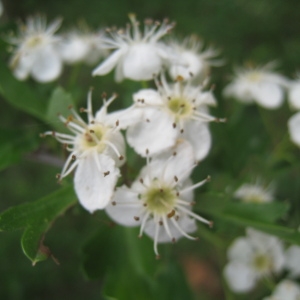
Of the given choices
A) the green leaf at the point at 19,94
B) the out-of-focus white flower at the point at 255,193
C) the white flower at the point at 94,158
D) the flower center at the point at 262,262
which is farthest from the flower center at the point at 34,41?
the flower center at the point at 262,262

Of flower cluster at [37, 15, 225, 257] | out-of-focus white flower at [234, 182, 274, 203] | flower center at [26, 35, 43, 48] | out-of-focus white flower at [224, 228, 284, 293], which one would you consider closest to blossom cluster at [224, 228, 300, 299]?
out-of-focus white flower at [224, 228, 284, 293]

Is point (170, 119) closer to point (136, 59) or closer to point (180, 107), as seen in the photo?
point (180, 107)

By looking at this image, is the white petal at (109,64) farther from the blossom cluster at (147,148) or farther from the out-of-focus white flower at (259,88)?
the out-of-focus white flower at (259,88)

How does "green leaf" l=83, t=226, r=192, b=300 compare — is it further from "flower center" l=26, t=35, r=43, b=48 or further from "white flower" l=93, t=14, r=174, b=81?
"flower center" l=26, t=35, r=43, b=48

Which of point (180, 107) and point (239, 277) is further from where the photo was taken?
point (239, 277)

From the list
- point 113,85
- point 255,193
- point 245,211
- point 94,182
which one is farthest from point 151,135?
point 113,85

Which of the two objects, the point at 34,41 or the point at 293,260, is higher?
the point at 34,41
